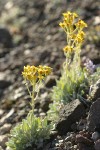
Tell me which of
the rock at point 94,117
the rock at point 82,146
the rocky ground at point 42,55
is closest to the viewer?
the rock at point 82,146

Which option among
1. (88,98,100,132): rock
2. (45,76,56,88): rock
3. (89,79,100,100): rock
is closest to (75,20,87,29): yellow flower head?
(89,79,100,100): rock

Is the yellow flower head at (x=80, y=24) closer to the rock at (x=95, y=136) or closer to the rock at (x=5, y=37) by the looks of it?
the rock at (x=95, y=136)

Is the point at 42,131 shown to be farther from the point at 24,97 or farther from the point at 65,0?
the point at 65,0

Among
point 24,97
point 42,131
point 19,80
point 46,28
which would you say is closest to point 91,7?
point 46,28

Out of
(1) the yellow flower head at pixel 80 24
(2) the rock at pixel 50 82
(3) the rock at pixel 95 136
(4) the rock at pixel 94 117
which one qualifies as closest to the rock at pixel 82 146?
(3) the rock at pixel 95 136

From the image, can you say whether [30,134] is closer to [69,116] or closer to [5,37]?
[69,116]
